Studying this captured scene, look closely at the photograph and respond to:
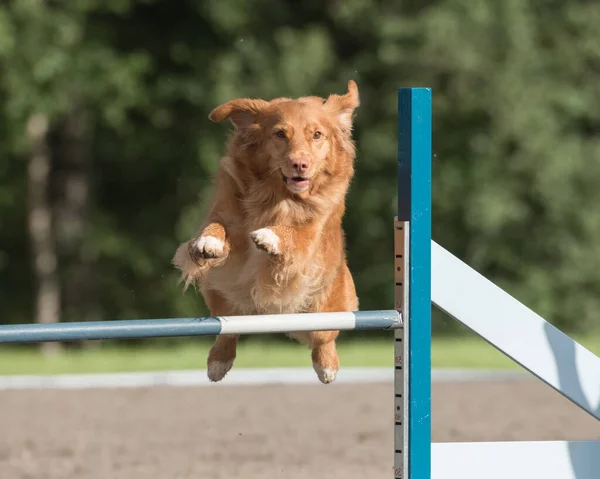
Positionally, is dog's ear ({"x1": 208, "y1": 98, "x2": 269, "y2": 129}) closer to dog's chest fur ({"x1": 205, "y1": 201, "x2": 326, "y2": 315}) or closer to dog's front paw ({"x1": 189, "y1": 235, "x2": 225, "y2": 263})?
dog's chest fur ({"x1": 205, "y1": 201, "x2": 326, "y2": 315})

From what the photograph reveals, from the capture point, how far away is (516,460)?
3.93 metres

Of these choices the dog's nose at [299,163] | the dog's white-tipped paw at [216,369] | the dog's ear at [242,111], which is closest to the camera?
the dog's nose at [299,163]

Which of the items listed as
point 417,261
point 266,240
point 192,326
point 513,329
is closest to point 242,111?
point 266,240

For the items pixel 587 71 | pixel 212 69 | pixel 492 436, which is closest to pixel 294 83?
pixel 212 69

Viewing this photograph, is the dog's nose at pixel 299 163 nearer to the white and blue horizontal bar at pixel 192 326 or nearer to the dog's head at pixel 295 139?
the dog's head at pixel 295 139

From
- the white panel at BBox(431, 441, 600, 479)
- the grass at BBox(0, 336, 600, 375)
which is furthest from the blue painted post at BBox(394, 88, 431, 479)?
the grass at BBox(0, 336, 600, 375)

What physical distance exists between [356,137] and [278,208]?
49.5ft

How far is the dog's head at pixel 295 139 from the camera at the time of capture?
423 cm

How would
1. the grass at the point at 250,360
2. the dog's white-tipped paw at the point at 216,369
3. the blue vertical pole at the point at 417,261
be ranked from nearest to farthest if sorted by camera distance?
the blue vertical pole at the point at 417,261 < the dog's white-tipped paw at the point at 216,369 < the grass at the point at 250,360

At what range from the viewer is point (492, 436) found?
26.6ft

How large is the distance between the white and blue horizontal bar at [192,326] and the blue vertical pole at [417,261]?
0.10 metres

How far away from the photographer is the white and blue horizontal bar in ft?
10.6

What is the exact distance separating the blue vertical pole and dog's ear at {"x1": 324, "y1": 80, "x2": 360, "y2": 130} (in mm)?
717

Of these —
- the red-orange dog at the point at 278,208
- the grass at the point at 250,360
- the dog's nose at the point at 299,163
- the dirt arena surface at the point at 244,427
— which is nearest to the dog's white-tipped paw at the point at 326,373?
the red-orange dog at the point at 278,208
